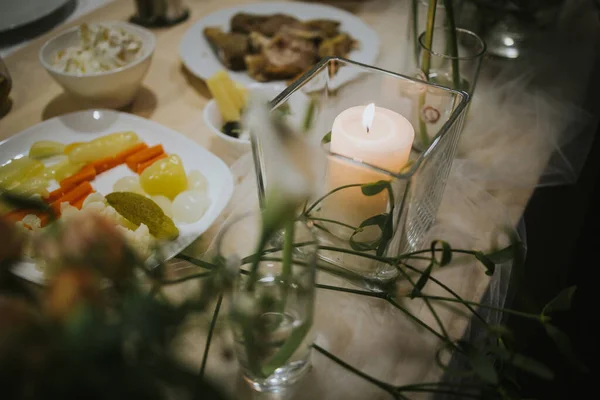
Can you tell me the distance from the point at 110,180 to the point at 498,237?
1.58 ft

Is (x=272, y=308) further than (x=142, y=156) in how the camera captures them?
No

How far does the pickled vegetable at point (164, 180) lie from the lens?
621 millimetres

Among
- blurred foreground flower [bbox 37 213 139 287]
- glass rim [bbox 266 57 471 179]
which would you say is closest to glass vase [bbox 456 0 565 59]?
glass rim [bbox 266 57 471 179]

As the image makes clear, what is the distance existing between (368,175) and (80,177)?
40 cm

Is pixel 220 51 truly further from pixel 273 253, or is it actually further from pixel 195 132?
pixel 273 253

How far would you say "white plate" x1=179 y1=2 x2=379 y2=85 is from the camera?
0.85 metres

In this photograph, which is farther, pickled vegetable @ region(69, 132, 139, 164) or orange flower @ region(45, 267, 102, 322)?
pickled vegetable @ region(69, 132, 139, 164)

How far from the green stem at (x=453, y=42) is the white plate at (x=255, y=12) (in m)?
0.25

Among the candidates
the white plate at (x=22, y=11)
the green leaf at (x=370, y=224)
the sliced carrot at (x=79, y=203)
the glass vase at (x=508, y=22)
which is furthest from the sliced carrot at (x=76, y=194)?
the glass vase at (x=508, y=22)

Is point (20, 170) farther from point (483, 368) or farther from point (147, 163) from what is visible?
point (483, 368)

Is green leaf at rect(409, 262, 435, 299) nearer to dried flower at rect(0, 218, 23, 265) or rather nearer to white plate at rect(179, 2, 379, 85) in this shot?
dried flower at rect(0, 218, 23, 265)

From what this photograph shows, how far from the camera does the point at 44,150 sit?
2.21 ft

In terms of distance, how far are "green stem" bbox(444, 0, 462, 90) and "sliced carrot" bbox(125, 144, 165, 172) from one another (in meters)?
0.39

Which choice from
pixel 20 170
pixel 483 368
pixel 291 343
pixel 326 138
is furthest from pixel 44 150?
pixel 483 368
